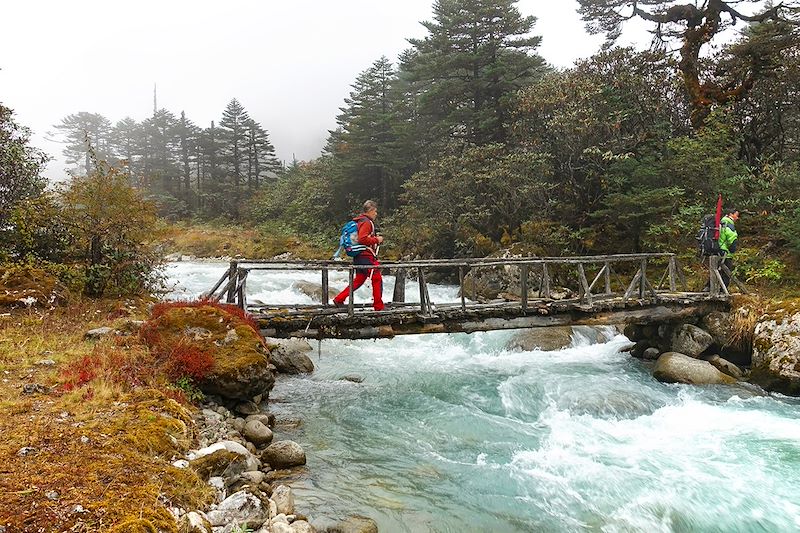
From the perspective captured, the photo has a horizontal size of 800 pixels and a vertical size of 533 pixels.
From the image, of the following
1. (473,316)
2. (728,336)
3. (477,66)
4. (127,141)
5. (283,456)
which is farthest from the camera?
(127,141)

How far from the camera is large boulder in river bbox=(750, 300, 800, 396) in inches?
396

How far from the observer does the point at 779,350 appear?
34.2ft

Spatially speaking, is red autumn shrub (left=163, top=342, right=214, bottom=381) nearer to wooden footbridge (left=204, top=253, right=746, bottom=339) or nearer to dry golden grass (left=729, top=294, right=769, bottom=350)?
wooden footbridge (left=204, top=253, right=746, bottom=339)

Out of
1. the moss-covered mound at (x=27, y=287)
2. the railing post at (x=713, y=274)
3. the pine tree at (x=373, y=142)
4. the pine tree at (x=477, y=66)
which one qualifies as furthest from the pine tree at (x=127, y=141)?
the railing post at (x=713, y=274)

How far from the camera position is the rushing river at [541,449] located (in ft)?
19.8

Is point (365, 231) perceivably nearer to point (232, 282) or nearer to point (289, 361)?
point (232, 282)

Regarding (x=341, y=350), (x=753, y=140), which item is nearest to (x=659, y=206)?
(x=753, y=140)

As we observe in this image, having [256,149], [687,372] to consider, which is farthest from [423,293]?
[256,149]

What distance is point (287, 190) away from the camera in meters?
48.8

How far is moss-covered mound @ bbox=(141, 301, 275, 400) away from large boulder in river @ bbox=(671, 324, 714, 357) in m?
10.7

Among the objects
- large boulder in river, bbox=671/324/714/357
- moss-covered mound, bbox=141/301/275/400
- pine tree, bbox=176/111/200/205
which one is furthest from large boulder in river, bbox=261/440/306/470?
pine tree, bbox=176/111/200/205

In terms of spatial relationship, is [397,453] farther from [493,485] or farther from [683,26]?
[683,26]

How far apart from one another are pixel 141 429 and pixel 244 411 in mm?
2909

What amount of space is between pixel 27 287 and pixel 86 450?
7.60 meters
